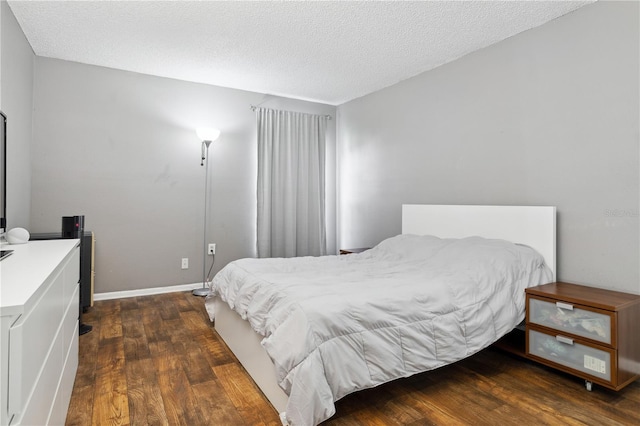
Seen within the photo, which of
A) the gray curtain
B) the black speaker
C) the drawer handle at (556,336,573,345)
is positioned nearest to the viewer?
the drawer handle at (556,336,573,345)

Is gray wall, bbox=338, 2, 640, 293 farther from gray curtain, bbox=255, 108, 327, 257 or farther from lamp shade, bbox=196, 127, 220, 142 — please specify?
lamp shade, bbox=196, 127, 220, 142

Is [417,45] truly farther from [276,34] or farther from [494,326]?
[494,326]

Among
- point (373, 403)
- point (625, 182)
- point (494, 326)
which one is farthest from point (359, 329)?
point (625, 182)

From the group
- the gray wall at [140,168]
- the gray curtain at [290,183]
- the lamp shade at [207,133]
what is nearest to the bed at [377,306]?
the gray wall at [140,168]

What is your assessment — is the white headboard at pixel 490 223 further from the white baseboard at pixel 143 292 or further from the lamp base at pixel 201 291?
the white baseboard at pixel 143 292

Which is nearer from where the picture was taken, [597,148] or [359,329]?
[359,329]

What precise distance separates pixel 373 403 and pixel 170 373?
1209 millimetres

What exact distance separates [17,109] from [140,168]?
1.19 meters

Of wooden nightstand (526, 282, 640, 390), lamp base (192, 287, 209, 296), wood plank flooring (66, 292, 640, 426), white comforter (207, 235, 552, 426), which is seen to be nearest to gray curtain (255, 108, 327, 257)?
lamp base (192, 287, 209, 296)

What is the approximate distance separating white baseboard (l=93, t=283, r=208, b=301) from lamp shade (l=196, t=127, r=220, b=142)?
167 cm

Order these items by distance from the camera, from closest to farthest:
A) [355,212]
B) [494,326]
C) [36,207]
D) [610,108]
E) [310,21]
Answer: [494,326] < [610,108] < [310,21] < [36,207] < [355,212]

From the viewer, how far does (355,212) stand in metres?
4.85

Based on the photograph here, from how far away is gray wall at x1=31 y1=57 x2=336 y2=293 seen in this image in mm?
3609

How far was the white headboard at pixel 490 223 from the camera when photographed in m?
2.63
